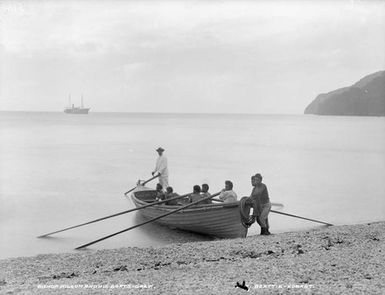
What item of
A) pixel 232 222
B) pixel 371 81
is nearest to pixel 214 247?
pixel 232 222

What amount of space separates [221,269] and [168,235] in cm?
599

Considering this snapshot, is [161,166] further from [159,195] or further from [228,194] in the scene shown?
[228,194]

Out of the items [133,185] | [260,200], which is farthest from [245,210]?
[133,185]

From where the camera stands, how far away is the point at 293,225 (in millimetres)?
15906

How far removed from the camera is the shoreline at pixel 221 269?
675 centimetres

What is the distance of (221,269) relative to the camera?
7957mm

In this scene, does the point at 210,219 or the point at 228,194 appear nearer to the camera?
the point at 210,219

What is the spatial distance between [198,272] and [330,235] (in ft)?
16.0

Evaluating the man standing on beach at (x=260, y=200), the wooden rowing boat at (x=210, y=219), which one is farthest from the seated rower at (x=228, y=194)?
the man standing on beach at (x=260, y=200)

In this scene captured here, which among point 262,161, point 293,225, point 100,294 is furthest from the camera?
point 262,161

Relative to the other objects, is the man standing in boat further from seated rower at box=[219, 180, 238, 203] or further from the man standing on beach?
the man standing on beach

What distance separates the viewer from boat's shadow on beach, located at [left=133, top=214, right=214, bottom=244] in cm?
1314

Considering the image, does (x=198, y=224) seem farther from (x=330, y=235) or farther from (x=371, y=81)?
(x=371, y=81)

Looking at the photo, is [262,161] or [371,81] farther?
[371,81]
